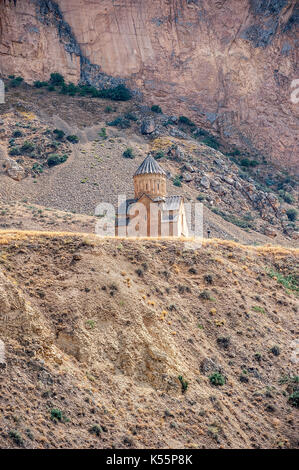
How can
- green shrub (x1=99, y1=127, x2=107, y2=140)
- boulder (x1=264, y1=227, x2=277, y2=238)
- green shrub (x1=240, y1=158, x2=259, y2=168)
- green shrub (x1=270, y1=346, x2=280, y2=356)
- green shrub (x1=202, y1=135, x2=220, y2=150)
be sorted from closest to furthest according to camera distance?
green shrub (x1=270, y1=346, x2=280, y2=356) < boulder (x1=264, y1=227, x2=277, y2=238) < green shrub (x1=99, y1=127, x2=107, y2=140) < green shrub (x1=240, y1=158, x2=259, y2=168) < green shrub (x1=202, y1=135, x2=220, y2=150)

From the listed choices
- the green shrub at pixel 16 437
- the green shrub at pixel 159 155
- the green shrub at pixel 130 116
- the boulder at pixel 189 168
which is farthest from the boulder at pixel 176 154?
the green shrub at pixel 16 437

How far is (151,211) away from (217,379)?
14.4 meters

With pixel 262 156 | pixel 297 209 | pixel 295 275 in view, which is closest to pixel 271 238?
pixel 297 209

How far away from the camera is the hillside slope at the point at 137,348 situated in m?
20.9

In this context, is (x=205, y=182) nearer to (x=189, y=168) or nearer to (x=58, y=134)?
(x=189, y=168)

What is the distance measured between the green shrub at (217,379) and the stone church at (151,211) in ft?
40.9

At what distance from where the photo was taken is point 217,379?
2477cm

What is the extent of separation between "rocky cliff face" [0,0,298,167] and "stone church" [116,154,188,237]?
33249 millimetres

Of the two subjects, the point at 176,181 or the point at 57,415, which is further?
the point at 176,181

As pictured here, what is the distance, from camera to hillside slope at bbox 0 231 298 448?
20891mm

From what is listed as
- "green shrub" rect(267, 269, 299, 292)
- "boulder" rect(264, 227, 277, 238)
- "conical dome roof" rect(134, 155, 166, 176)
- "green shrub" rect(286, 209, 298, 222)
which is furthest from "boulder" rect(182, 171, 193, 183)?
"green shrub" rect(267, 269, 299, 292)

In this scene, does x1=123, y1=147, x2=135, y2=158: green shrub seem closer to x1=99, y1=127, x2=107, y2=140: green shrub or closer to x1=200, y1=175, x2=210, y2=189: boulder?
x1=99, y1=127, x2=107, y2=140: green shrub

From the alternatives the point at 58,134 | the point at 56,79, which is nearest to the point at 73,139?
the point at 58,134

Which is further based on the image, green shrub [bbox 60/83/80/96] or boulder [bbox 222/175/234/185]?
green shrub [bbox 60/83/80/96]
